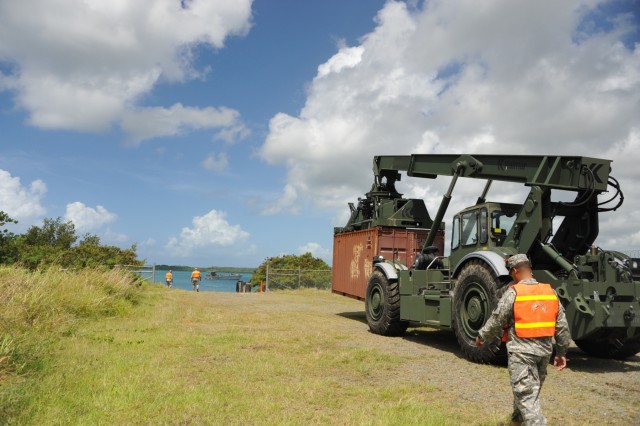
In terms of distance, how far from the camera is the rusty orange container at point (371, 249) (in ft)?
44.2

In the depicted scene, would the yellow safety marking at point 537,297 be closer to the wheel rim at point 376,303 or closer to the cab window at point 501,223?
the cab window at point 501,223

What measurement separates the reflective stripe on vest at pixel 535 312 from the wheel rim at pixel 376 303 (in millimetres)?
7099

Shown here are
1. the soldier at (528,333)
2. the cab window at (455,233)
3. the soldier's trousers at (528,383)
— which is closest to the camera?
the soldier's trousers at (528,383)

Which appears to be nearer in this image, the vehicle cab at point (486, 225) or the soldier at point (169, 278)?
the vehicle cab at point (486, 225)

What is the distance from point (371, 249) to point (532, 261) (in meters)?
5.46

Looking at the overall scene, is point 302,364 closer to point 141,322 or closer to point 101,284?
point 141,322

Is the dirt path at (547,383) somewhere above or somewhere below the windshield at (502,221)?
below

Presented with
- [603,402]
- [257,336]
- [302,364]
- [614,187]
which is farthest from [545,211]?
[257,336]

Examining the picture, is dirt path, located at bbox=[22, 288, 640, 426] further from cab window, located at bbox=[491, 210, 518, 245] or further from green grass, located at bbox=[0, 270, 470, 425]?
cab window, located at bbox=[491, 210, 518, 245]

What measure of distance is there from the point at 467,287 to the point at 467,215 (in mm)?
1772

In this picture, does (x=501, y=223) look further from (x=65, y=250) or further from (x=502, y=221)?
(x=65, y=250)

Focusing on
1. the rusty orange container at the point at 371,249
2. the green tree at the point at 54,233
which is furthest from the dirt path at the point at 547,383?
the green tree at the point at 54,233

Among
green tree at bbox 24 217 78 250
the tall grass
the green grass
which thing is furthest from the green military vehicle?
green tree at bbox 24 217 78 250

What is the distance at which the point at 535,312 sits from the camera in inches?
181
